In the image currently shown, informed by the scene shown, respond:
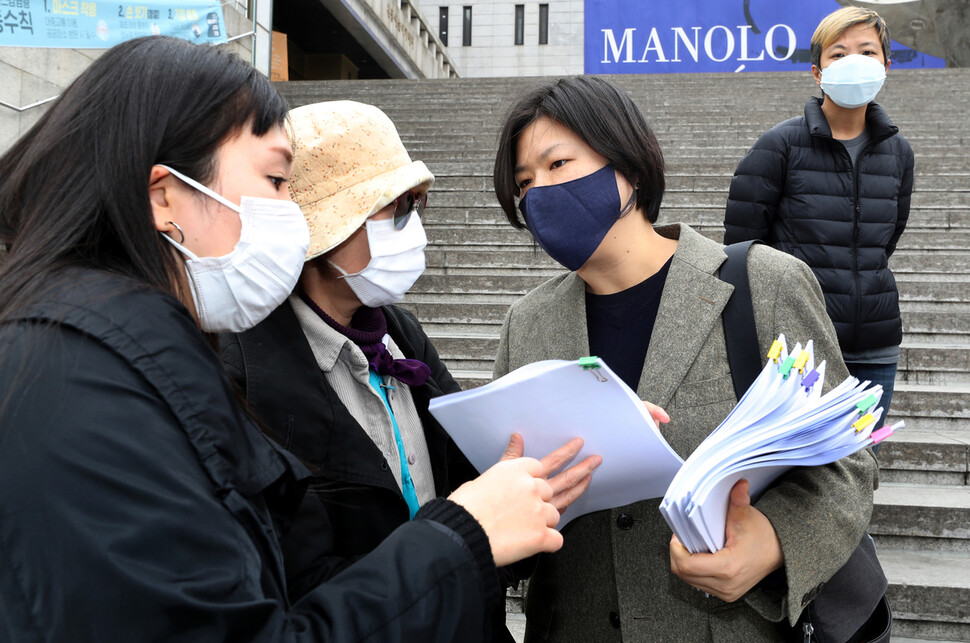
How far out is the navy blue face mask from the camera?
1625mm

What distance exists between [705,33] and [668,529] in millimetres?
28262

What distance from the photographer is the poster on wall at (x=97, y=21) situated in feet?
21.4

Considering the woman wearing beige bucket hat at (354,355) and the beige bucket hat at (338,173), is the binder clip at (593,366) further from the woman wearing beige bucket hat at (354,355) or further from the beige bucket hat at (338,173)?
the beige bucket hat at (338,173)

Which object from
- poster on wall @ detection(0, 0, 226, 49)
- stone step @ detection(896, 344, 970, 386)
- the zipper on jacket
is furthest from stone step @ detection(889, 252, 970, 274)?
poster on wall @ detection(0, 0, 226, 49)

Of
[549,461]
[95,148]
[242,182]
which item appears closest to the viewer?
[95,148]

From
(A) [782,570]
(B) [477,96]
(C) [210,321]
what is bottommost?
(A) [782,570]

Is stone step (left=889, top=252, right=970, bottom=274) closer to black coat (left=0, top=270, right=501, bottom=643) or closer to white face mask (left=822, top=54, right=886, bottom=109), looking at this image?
white face mask (left=822, top=54, right=886, bottom=109)

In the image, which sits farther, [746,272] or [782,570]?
[746,272]

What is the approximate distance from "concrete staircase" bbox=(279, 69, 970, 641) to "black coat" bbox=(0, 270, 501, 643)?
127 cm

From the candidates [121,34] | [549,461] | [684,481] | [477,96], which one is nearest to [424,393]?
[549,461]

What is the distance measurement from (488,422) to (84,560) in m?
0.69

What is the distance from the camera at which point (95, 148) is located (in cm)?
91

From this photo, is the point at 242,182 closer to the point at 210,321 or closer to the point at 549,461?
the point at 210,321

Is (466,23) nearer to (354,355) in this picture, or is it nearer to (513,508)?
(354,355)
